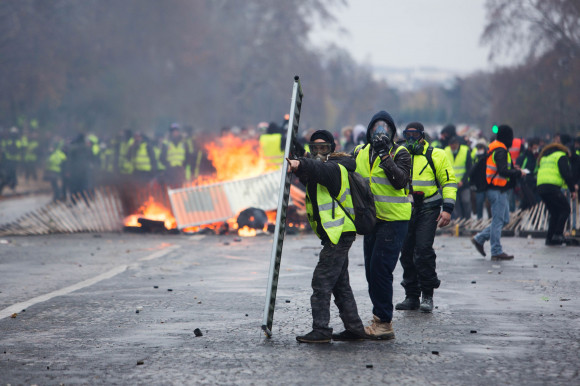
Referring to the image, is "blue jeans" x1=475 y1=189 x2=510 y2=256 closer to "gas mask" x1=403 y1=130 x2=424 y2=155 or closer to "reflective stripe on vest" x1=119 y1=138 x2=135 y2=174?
"gas mask" x1=403 y1=130 x2=424 y2=155

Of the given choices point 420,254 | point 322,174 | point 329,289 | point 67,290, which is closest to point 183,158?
point 67,290

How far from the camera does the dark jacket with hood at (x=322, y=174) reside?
7016mm

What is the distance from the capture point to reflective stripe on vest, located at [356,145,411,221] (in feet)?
26.0

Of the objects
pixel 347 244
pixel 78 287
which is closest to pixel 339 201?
pixel 347 244

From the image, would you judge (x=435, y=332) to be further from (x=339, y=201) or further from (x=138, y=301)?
(x=138, y=301)

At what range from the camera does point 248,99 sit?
6519cm

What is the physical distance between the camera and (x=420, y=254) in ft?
29.7

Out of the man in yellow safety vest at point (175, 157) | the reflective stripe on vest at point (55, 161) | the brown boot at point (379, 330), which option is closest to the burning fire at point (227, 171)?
the man in yellow safety vest at point (175, 157)

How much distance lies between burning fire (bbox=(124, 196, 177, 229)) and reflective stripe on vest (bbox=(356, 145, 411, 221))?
11415 mm

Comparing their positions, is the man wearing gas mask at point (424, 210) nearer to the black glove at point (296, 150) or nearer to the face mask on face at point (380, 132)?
the face mask on face at point (380, 132)

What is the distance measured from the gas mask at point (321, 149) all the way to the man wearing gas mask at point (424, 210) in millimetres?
1752

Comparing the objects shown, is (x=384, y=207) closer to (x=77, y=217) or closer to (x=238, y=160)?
(x=77, y=217)

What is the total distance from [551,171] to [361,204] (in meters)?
8.80

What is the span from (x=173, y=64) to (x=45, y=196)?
23.1m
